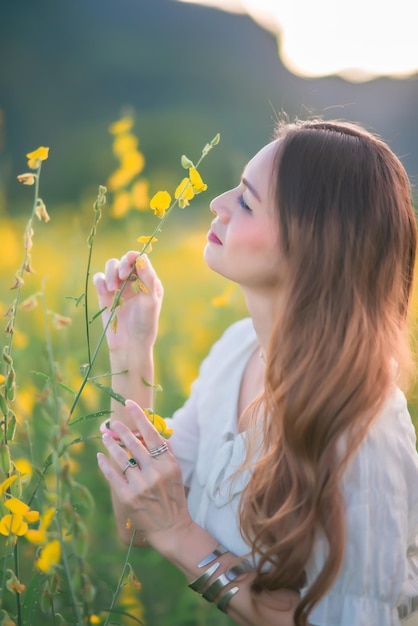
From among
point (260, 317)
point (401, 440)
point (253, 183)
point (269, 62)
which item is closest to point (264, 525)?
point (401, 440)

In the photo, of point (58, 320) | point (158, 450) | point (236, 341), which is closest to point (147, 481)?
point (158, 450)

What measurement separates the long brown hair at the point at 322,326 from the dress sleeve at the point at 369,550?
0.08 feet

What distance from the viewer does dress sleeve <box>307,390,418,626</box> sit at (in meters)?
1.04

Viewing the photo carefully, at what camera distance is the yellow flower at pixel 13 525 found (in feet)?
2.86

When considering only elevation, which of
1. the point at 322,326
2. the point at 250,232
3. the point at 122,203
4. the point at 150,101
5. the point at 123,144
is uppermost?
the point at 150,101

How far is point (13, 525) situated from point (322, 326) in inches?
20.5

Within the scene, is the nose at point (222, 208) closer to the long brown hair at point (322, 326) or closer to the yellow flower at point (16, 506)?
the long brown hair at point (322, 326)

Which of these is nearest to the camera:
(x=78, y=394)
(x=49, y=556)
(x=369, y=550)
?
(x=49, y=556)

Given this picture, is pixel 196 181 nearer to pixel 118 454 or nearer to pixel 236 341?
pixel 118 454

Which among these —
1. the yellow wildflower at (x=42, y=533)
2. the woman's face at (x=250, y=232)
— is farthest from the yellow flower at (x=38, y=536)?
the woman's face at (x=250, y=232)

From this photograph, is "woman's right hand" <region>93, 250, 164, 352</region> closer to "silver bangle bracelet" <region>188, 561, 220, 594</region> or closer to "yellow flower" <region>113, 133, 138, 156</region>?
"silver bangle bracelet" <region>188, 561, 220, 594</region>

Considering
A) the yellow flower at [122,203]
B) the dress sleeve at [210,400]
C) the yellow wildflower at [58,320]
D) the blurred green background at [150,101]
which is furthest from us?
the blurred green background at [150,101]

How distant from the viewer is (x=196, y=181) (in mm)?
998

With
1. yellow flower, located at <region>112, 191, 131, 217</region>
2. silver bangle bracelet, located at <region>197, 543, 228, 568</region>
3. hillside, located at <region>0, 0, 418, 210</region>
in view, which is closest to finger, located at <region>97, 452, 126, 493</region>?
silver bangle bracelet, located at <region>197, 543, 228, 568</region>
